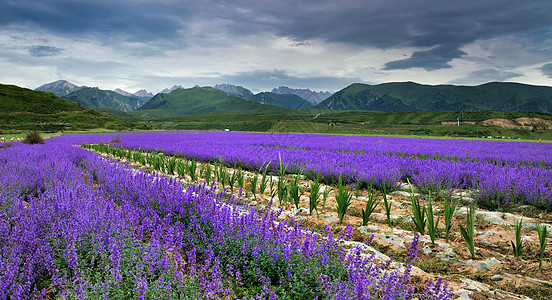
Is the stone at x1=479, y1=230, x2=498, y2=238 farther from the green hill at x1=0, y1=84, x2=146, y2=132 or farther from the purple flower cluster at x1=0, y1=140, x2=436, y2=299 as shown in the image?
the green hill at x1=0, y1=84, x2=146, y2=132

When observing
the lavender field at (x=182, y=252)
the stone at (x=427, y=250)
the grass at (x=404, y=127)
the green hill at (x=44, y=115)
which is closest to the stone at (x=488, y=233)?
the lavender field at (x=182, y=252)

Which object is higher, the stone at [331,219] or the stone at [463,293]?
the stone at [463,293]

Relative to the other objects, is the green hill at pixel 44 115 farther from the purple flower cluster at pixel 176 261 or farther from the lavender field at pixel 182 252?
the purple flower cluster at pixel 176 261

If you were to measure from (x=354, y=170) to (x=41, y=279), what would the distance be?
5.89 metres

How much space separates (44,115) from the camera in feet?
290

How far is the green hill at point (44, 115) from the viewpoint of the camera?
239 ft

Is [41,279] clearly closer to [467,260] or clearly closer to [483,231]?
[467,260]

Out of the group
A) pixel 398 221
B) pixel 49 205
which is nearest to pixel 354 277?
pixel 398 221

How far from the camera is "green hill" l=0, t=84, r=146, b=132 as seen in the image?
239 ft

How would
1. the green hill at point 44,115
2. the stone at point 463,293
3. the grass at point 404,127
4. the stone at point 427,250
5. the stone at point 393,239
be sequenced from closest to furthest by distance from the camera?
the stone at point 463,293 < the stone at point 427,250 < the stone at point 393,239 < the grass at point 404,127 < the green hill at point 44,115

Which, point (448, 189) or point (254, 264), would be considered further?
point (448, 189)

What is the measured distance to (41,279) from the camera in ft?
7.55

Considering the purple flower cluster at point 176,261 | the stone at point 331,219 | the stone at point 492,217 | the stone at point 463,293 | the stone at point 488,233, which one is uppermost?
the purple flower cluster at point 176,261

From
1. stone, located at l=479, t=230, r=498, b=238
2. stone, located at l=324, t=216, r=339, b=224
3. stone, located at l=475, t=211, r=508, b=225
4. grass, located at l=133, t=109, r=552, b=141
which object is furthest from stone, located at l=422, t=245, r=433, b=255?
grass, located at l=133, t=109, r=552, b=141
